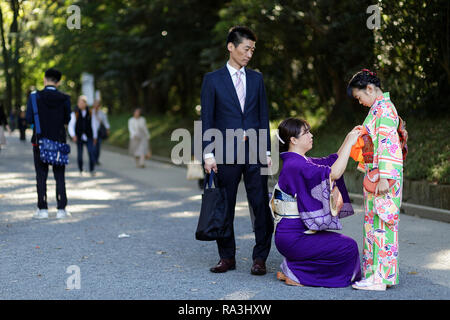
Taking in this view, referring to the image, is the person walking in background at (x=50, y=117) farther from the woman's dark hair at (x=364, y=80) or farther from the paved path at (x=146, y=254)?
the woman's dark hair at (x=364, y=80)

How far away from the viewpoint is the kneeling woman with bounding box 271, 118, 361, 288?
18.0ft

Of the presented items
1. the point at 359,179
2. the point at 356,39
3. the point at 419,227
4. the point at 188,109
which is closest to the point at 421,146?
the point at 359,179

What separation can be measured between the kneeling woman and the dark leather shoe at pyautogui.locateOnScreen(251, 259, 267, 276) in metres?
0.34

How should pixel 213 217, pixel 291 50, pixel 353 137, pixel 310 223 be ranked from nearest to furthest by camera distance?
1. pixel 353 137
2. pixel 310 223
3. pixel 213 217
4. pixel 291 50

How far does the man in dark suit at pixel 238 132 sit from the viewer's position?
20.0ft

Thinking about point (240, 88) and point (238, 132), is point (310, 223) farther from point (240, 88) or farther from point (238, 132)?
point (240, 88)

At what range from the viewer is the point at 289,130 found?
5707mm

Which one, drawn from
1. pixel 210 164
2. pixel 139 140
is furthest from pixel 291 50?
pixel 210 164

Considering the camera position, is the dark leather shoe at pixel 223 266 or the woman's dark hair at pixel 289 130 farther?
the dark leather shoe at pixel 223 266

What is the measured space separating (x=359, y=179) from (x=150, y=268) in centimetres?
604

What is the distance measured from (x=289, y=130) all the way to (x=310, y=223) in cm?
79
